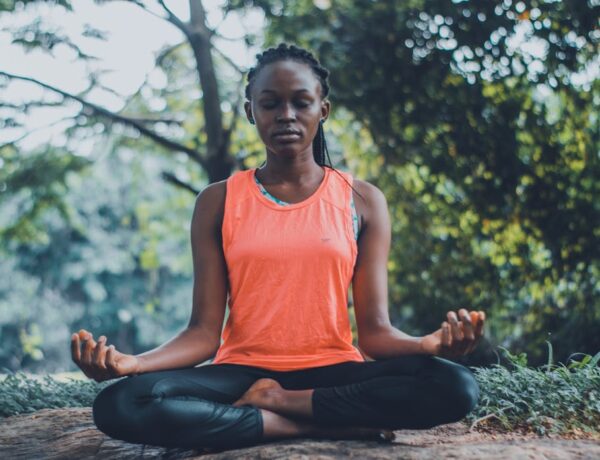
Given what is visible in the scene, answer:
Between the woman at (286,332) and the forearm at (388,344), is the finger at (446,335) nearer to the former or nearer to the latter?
the woman at (286,332)

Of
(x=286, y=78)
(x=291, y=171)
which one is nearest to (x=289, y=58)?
(x=286, y=78)

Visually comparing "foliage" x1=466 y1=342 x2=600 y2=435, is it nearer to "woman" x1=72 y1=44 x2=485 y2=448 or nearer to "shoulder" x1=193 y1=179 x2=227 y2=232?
"woman" x1=72 y1=44 x2=485 y2=448

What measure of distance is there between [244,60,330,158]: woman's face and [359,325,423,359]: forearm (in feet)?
2.71

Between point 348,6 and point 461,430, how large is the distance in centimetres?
429

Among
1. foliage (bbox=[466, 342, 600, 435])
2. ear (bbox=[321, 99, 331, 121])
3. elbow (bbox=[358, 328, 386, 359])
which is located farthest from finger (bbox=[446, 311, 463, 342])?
ear (bbox=[321, 99, 331, 121])

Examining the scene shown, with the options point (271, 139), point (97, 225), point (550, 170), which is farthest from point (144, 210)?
point (97, 225)

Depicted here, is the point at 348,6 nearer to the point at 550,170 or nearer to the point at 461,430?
the point at 550,170

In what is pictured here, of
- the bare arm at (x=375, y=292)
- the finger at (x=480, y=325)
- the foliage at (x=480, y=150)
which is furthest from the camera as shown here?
the foliage at (x=480, y=150)

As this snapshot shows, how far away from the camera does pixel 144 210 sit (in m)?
11.8

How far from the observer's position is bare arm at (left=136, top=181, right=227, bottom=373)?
2.99 m

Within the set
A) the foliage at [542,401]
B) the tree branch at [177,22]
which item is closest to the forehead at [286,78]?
the foliage at [542,401]

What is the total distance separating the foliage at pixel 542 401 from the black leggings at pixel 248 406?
677 millimetres

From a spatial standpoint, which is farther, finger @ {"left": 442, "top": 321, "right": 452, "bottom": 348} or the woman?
the woman

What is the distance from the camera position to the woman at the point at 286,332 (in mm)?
2623
